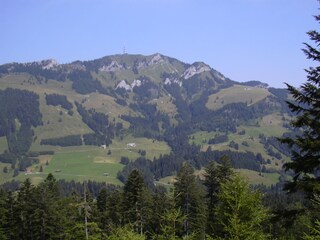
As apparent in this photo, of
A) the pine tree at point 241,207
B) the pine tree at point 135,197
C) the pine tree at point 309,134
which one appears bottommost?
the pine tree at point 135,197

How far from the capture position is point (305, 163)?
60.6ft

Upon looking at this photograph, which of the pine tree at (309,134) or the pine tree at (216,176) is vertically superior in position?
the pine tree at (309,134)

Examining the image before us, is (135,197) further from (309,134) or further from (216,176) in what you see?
Answer: (309,134)

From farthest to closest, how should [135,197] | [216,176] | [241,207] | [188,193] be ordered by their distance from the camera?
1. [188,193]
2. [135,197]
3. [216,176]
4. [241,207]

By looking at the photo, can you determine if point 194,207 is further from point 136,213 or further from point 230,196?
point 230,196

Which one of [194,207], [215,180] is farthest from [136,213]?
[215,180]

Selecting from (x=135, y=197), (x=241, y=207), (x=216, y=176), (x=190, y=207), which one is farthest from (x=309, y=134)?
(x=190, y=207)

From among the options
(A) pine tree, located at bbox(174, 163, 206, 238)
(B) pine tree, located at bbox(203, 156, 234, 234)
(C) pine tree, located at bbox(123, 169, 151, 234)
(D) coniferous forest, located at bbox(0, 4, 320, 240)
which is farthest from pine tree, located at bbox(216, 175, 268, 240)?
(A) pine tree, located at bbox(174, 163, 206, 238)

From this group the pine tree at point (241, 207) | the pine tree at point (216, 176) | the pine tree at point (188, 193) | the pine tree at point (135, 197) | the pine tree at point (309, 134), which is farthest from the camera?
the pine tree at point (188, 193)

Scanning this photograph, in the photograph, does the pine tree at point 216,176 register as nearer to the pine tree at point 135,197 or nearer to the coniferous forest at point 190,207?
the coniferous forest at point 190,207

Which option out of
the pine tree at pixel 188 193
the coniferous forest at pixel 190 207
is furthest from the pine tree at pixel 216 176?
the pine tree at pixel 188 193

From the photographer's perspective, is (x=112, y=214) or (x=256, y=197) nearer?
(x=256, y=197)

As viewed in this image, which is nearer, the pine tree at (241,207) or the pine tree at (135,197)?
the pine tree at (241,207)

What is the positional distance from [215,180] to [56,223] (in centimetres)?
2647
